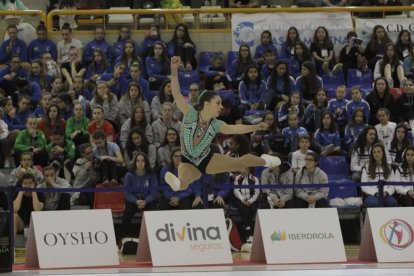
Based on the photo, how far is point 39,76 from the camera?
17578mm

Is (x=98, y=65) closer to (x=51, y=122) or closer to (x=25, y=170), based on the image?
(x=51, y=122)

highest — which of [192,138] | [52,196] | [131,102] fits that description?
[192,138]

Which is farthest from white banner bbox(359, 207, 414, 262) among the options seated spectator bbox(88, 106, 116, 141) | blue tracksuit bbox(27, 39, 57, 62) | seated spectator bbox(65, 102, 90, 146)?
blue tracksuit bbox(27, 39, 57, 62)

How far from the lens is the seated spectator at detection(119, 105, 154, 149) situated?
1591 centimetres

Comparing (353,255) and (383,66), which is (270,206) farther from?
(383,66)

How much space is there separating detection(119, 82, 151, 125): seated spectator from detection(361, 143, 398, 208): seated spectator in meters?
3.68

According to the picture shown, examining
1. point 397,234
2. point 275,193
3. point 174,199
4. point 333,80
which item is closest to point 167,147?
point 174,199

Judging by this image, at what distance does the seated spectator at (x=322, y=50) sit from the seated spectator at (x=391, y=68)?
2.74 feet

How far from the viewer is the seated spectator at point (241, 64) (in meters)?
17.7


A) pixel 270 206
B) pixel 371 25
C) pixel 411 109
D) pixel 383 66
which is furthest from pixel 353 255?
pixel 371 25

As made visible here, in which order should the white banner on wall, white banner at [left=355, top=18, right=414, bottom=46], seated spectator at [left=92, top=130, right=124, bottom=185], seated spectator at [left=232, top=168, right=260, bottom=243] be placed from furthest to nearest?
white banner at [left=355, top=18, right=414, bottom=46]
the white banner on wall
seated spectator at [left=92, top=130, right=124, bottom=185]
seated spectator at [left=232, top=168, right=260, bottom=243]

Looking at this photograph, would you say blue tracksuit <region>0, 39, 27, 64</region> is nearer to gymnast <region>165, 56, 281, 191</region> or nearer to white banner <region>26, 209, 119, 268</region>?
white banner <region>26, 209, 119, 268</region>

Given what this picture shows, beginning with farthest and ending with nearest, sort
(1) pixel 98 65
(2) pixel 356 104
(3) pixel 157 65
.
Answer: (3) pixel 157 65 < (1) pixel 98 65 < (2) pixel 356 104

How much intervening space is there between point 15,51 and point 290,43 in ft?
15.8
